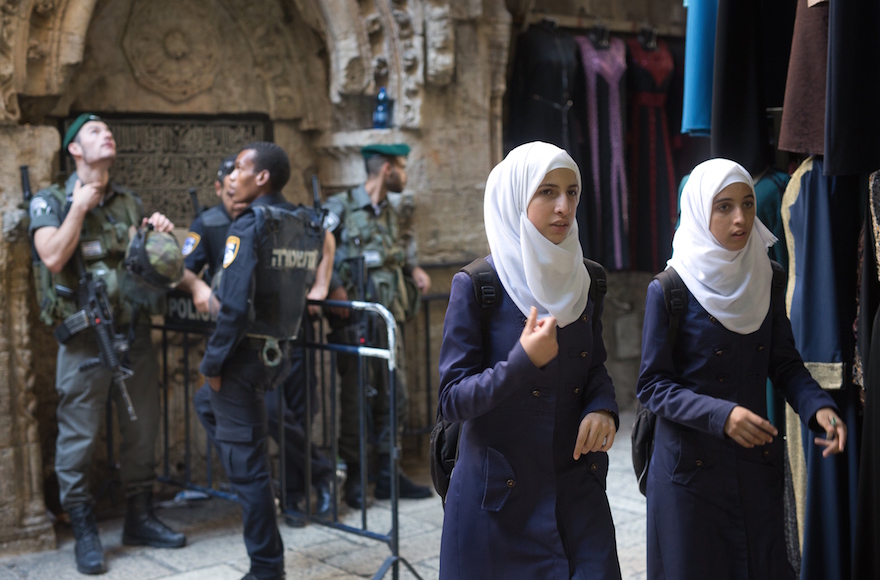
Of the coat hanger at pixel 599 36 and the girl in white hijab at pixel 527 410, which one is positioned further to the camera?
the coat hanger at pixel 599 36

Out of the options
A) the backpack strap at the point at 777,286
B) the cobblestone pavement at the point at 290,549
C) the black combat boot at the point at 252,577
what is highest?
the backpack strap at the point at 777,286

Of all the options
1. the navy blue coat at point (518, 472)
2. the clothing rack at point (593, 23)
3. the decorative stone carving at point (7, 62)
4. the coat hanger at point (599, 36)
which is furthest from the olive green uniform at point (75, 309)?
the coat hanger at point (599, 36)

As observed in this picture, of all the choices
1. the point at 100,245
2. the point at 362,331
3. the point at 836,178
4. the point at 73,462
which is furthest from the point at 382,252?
the point at 836,178

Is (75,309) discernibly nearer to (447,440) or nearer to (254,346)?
(254,346)

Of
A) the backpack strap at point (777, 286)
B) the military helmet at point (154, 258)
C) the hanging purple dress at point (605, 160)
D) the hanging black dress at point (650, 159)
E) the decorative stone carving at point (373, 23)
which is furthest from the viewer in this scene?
the hanging black dress at point (650, 159)

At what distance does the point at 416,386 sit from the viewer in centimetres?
634

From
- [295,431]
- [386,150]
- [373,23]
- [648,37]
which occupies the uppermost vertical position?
[648,37]

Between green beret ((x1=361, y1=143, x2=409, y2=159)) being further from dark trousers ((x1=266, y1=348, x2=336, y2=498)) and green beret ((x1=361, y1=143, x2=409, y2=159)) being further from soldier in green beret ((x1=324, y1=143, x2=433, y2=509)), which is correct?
dark trousers ((x1=266, y1=348, x2=336, y2=498))

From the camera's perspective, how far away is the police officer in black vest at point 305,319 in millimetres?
4613

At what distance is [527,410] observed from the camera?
97.0 inches

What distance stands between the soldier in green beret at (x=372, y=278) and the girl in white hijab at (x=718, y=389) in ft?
9.07

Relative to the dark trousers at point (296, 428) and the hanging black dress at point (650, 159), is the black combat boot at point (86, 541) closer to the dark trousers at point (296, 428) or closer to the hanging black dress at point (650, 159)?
the dark trousers at point (296, 428)

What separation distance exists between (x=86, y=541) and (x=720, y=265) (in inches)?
126

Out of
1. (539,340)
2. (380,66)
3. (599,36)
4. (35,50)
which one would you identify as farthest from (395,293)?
(539,340)
